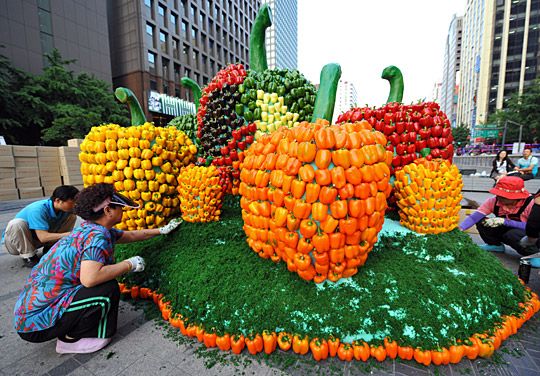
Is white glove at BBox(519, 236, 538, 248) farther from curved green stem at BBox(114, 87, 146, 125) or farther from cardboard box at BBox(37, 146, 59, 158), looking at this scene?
cardboard box at BBox(37, 146, 59, 158)

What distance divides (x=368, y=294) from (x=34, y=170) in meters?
10.9

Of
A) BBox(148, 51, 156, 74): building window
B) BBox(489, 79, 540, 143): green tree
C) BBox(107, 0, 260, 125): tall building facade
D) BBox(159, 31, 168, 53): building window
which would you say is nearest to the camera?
BBox(107, 0, 260, 125): tall building facade

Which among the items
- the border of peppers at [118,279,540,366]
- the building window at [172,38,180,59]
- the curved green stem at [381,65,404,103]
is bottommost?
the border of peppers at [118,279,540,366]

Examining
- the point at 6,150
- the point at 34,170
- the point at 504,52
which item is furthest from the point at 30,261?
the point at 504,52

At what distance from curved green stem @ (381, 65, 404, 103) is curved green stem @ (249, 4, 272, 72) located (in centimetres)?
136

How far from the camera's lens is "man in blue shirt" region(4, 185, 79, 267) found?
3133mm

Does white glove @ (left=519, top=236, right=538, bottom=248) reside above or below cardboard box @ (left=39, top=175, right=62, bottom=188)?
below

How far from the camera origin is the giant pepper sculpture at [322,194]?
5.66ft

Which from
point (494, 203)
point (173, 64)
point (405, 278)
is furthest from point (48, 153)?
point (173, 64)

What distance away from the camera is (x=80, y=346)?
74.4 inches

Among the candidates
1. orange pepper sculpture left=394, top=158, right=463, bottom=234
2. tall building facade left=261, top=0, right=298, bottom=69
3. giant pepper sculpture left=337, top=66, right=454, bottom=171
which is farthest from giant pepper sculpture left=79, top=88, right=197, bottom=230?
tall building facade left=261, top=0, right=298, bottom=69

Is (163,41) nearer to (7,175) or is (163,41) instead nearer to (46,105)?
(46,105)

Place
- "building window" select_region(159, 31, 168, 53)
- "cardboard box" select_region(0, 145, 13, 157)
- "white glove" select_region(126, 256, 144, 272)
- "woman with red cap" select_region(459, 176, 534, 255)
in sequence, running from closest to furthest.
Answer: "white glove" select_region(126, 256, 144, 272) < "woman with red cap" select_region(459, 176, 534, 255) < "cardboard box" select_region(0, 145, 13, 157) < "building window" select_region(159, 31, 168, 53)

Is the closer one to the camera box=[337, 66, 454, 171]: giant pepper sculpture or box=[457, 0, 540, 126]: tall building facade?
box=[337, 66, 454, 171]: giant pepper sculpture
